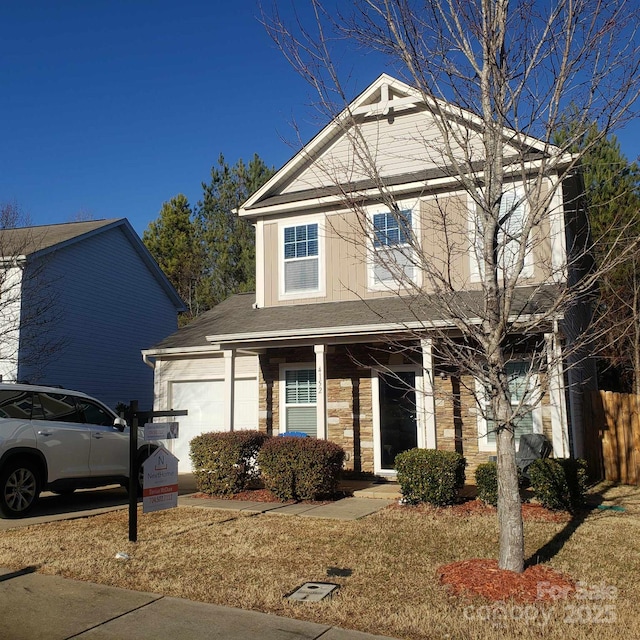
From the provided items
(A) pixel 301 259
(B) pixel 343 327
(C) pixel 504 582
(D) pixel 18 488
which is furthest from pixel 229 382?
(C) pixel 504 582

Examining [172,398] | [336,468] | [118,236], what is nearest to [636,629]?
[336,468]

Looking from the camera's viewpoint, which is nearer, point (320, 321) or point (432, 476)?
point (432, 476)

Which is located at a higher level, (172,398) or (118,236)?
(118,236)

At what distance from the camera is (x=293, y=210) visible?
13.6m

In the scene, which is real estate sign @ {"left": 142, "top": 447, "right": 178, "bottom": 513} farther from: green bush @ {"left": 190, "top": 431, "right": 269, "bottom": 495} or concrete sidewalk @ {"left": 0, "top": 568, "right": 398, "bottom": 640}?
green bush @ {"left": 190, "top": 431, "right": 269, "bottom": 495}

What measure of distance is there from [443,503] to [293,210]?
23.4 ft

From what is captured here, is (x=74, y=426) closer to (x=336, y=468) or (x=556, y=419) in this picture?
(x=336, y=468)

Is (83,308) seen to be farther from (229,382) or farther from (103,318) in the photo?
(229,382)

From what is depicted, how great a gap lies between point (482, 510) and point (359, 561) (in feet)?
9.96

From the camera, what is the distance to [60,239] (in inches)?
726

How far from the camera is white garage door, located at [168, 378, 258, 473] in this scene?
1425cm

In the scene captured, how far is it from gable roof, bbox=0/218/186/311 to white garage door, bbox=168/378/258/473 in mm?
5781

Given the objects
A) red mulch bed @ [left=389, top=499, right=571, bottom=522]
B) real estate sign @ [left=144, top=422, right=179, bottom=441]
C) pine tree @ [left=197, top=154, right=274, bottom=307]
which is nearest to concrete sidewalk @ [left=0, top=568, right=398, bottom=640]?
real estate sign @ [left=144, top=422, right=179, bottom=441]

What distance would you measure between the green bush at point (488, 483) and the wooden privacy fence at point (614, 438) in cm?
468
